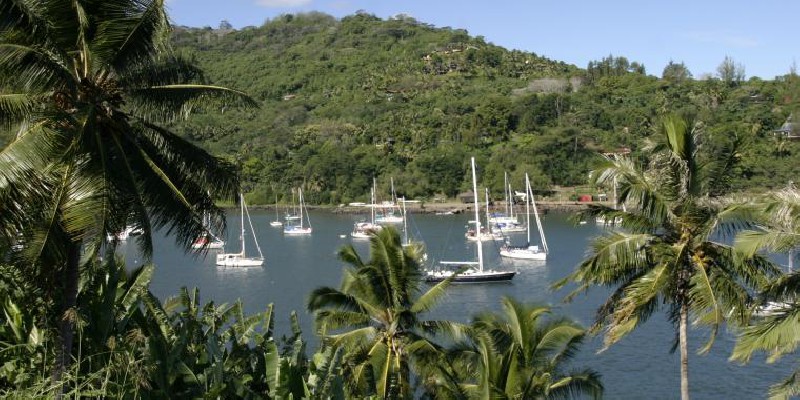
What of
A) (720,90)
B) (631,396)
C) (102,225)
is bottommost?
(631,396)

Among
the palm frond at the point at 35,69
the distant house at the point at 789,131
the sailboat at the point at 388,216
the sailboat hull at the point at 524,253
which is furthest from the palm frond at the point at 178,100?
the distant house at the point at 789,131

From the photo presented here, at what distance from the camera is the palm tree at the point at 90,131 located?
278 inches

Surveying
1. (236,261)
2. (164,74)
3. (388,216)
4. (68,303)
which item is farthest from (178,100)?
(388,216)

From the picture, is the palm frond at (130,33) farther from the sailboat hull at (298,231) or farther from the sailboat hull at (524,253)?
the sailboat hull at (298,231)

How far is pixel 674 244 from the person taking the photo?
36.6 ft

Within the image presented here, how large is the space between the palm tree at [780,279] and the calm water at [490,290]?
3.83m

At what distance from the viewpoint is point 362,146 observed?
112 meters

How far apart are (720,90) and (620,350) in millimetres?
94324

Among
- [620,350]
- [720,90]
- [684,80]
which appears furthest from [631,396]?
[684,80]

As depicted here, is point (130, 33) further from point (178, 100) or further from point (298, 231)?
point (298, 231)

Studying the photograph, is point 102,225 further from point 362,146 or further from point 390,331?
point 362,146

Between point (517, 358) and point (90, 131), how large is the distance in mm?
7971

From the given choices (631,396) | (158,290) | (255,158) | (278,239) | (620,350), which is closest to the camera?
(631,396)

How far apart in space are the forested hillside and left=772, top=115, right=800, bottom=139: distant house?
78cm
